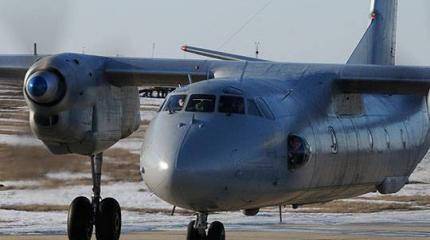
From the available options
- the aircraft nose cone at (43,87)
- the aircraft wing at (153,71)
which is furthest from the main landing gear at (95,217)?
the aircraft nose cone at (43,87)

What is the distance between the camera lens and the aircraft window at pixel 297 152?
18922 mm

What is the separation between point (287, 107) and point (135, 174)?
698 inches

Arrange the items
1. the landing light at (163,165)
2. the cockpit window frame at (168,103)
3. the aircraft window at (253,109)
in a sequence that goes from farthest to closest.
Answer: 1. the aircraft window at (253,109)
2. the cockpit window frame at (168,103)
3. the landing light at (163,165)

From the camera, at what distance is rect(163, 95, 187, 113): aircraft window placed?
18281mm

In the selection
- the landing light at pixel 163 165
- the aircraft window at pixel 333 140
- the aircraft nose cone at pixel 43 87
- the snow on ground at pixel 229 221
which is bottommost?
the snow on ground at pixel 229 221

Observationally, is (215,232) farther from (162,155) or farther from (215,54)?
(215,54)

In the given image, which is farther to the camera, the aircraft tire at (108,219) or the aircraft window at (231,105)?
the aircraft tire at (108,219)

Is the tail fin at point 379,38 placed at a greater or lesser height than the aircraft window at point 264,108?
greater

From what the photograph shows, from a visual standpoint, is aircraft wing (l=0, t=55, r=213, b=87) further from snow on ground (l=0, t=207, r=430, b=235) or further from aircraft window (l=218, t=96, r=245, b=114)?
snow on ground (l=0, t=207, r=430, b=235)

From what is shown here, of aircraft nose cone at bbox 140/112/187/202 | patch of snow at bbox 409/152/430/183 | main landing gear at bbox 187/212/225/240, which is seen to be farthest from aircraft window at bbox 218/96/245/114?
patch of snow at bbox 409/152/430/183

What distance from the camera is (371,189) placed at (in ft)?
77.1

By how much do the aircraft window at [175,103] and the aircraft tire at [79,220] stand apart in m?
5.64

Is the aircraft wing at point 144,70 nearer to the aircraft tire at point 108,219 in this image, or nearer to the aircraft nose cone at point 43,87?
the aircraft nose cone at point 43,87

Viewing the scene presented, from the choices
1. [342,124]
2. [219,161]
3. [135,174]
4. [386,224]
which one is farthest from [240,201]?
[135,174]
